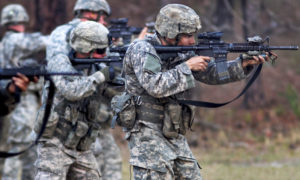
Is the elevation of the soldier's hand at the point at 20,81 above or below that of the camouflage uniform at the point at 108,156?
below

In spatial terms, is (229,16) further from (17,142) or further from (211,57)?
(211,57)

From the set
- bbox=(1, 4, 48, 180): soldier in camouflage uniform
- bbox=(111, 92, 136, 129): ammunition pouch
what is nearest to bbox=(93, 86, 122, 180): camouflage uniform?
bbox=(1, 4, 48, 180): soldier in camouflage uniform

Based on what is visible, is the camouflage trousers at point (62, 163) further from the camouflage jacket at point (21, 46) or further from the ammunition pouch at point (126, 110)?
the camouflage jacket at point (21, 46)

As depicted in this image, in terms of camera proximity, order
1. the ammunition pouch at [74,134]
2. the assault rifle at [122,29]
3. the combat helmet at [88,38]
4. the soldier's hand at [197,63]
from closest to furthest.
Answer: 1. the soldier's hand at [197,63]
2. the ammunition pouch at [74,134]
3. the combat helmet at [88,38]
4. the assault rifle at [122,29]

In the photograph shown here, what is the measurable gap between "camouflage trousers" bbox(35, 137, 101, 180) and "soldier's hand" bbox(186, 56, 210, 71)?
5.53 feet

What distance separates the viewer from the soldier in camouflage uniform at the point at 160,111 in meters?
5.39

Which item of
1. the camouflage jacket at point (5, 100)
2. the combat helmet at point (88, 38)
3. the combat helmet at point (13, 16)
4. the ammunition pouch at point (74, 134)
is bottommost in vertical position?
the camouflage jacket at point (5, 100)

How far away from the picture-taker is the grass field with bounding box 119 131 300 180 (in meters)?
9.86

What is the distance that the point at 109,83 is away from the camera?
22.5 ft

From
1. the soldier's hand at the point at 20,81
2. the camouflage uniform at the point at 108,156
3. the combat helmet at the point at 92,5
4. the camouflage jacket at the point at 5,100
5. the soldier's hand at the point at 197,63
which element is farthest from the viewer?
the camouflage uniform at the point at 108,156

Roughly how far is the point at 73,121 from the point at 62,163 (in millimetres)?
427

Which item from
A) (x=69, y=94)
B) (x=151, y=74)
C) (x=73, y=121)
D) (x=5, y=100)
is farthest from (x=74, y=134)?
(x=5, y=100)

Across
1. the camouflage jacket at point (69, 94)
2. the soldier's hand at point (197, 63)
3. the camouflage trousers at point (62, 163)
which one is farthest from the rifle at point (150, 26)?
the soldier's hand at point (197, 63)

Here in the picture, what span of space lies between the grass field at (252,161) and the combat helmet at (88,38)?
3.57 metres
